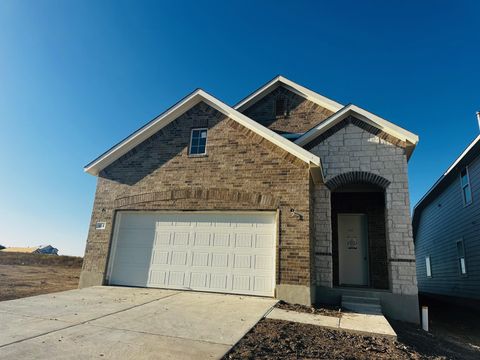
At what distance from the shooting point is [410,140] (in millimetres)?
9719

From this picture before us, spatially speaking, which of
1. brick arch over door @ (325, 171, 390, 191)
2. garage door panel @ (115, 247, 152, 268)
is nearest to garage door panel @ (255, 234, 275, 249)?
brick arch over door @ (325, 171, 390, 191)

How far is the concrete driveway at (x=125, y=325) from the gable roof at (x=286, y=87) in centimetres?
863

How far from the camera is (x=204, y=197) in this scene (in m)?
9.81

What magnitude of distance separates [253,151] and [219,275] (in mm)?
3784

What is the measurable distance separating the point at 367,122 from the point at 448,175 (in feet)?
26.3

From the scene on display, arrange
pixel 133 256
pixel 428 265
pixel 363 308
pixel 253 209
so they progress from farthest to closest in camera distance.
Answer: pixel 428 265, pixel 133 256, pixel 253 209, pixel 363 308

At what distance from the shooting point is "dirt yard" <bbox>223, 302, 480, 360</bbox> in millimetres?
4676

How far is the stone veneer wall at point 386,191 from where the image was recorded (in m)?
9.06

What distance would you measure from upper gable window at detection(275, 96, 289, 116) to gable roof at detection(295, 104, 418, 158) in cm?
358

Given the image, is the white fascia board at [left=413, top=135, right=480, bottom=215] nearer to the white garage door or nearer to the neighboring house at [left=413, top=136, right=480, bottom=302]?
the neighboring house at [left=413, top=136, right=480, bottom=302]

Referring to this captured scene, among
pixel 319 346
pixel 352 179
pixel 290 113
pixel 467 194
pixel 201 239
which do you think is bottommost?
pixel 319 346

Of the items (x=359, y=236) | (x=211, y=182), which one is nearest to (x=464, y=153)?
(x=359, y=236)

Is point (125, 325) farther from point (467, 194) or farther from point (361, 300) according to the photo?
point (467, 194)

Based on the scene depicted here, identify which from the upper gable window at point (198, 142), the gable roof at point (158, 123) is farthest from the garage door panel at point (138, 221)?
the upper gable window at point (198, 142)
